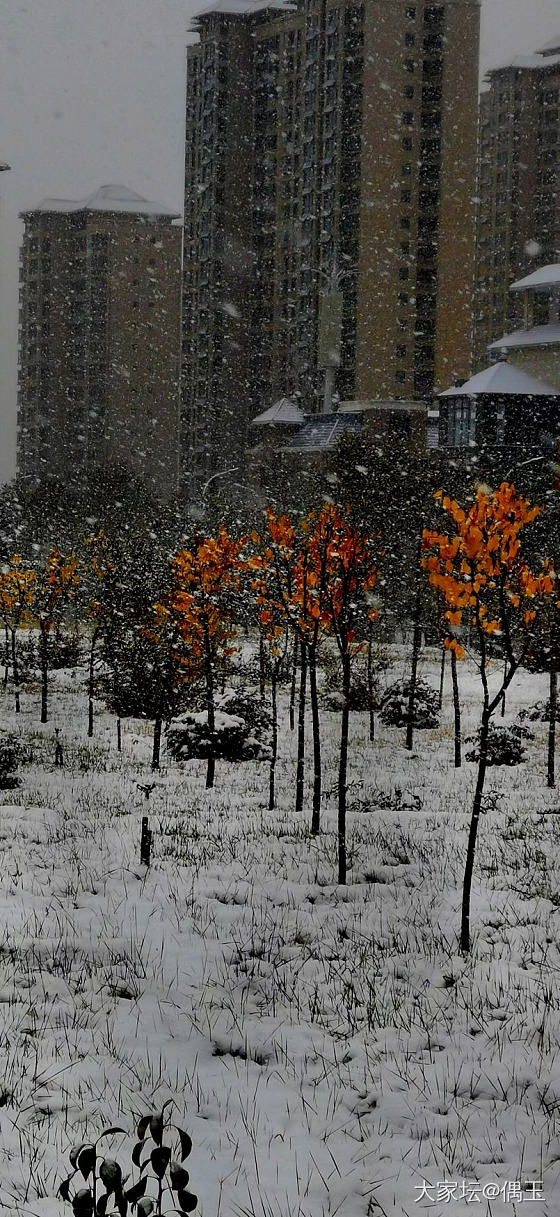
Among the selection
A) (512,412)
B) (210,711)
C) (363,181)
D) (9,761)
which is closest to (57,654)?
(210,711)

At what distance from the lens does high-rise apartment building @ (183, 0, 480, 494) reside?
67.4 m

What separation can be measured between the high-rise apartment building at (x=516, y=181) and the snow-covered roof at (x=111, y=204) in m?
27.7

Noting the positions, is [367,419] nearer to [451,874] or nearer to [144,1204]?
[451,874]

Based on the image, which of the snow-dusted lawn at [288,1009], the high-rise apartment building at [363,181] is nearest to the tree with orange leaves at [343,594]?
the snow-dusted lawn at [288,1009]

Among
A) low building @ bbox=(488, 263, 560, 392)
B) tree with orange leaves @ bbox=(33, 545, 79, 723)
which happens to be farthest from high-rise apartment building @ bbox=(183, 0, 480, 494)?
tree with orange leaves @ bbox=(33, 545, 79, 723)

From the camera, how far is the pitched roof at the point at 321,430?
6531 centimetres

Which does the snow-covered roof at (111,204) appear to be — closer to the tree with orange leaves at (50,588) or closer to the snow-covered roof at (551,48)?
the snow-covered roof at (551,48)

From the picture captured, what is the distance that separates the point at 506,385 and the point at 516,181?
47.6 m

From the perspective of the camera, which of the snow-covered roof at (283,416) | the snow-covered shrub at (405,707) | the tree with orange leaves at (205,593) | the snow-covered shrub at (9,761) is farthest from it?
the snow-covered roof at (283,416)

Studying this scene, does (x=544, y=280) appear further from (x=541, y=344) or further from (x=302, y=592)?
(x=302, y=592)

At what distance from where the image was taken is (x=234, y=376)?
84.9 m

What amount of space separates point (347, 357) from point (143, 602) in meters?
50.2

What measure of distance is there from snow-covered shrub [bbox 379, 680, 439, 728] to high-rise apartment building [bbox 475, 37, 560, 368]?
220 ft

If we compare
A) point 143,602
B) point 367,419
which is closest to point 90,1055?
point 143,602
